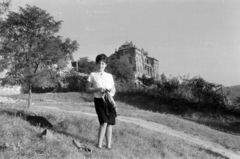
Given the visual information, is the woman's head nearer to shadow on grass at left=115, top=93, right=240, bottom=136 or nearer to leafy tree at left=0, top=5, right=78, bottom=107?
leafy tree at left=0, top=5, right=78, bottom=107

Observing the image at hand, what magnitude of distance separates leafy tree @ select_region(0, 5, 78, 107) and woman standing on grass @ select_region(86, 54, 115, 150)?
5.64m

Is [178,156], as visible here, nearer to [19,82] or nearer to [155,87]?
[19,82]

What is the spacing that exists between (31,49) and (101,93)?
21.7 feet

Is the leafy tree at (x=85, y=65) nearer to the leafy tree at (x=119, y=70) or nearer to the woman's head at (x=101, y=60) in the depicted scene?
the leafy tree at (x=119, y=70)

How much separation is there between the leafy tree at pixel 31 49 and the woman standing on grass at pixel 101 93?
5.64m

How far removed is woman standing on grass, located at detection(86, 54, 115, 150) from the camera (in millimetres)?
5059

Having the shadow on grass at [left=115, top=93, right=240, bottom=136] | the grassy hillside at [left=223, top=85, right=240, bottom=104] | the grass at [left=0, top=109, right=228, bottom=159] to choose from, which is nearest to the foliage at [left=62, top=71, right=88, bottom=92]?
the shadow on grass at [left=115, top=93, right=240, bottom=136]

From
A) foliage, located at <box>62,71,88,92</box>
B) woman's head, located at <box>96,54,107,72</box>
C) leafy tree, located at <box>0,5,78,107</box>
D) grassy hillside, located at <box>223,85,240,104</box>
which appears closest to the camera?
woman's head, located at <box>96,54,107,72</box>

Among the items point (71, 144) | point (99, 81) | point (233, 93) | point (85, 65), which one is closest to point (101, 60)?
point (99, 81)

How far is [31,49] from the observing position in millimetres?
10469

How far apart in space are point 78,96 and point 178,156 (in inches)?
740

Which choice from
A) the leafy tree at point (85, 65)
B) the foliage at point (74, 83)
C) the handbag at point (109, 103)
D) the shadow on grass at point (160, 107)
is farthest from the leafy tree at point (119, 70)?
the handbag at point (109, 103)

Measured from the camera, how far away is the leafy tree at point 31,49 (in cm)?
1009

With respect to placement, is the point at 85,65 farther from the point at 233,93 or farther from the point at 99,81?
the point at 99,81
